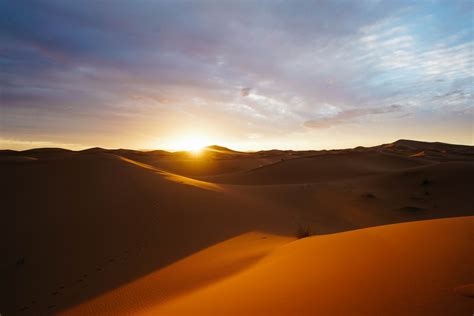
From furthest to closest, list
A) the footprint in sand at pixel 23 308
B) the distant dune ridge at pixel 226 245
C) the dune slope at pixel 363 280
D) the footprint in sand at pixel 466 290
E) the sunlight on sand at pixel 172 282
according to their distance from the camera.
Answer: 1. the footprint in sand at pixel 23 308
2. the sunlight on sand at pixel 172 282
3. the distant dune ridge at pixel 226 245
4. the dune slope at pixel 363 280
5. the footprint in sand at pixel 466 290

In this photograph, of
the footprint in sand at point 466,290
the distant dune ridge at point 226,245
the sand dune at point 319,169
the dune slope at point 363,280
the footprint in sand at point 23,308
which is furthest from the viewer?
the sand dune at point 319,169

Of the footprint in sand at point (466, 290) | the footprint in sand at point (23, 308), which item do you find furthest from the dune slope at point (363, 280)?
the footprint in sand at point (23, 308)

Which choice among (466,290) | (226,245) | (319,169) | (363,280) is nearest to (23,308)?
(226,245)

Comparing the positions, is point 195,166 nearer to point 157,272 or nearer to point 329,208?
point 329,208

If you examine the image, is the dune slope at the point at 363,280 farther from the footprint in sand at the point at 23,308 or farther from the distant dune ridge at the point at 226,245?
the footprint in sand at the point at 23,308

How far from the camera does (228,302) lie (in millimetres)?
2623

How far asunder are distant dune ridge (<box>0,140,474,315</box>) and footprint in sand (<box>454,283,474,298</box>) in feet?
0.04

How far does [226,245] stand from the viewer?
6176mm

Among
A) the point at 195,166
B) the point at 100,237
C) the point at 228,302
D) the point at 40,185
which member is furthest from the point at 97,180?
the point at 195,166

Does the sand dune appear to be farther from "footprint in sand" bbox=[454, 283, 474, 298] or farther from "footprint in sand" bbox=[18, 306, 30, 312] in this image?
"footprint in sand" bbox=[454, 283, 474, 298]

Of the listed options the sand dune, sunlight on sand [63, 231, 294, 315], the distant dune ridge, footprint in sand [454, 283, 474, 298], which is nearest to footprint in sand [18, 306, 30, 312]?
the distant dune ridge

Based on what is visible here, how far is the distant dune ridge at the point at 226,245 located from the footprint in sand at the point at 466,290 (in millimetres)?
12

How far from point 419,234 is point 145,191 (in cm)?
939

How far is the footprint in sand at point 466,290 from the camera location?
1.78 metres
